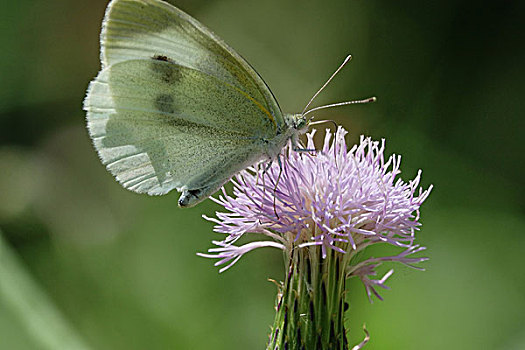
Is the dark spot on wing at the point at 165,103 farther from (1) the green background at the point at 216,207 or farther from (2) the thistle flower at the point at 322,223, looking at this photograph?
(1) the green background at the point at 216,207

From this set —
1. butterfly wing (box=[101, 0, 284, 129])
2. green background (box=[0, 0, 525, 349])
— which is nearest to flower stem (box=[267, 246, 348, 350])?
butterfly wing (box=[101, 0, 284, 129])

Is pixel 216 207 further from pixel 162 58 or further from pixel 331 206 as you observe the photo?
pixel 331 206

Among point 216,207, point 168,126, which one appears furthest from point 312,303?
point 216,207

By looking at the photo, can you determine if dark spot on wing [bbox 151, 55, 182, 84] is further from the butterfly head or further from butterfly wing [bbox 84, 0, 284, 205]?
the butterfly head
